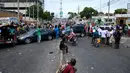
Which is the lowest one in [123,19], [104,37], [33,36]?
[33,36]

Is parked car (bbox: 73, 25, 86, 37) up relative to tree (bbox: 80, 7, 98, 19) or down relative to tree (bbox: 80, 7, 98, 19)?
down

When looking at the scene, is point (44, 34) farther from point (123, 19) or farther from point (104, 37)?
point (123, 19)

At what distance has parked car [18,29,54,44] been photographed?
23.7 m

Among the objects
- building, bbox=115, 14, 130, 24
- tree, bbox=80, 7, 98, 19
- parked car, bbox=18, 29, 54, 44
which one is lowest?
parked car, bbox=18, 29, 54, 44

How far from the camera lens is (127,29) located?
1313 inches

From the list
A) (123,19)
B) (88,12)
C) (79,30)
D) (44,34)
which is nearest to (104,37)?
(44,34)

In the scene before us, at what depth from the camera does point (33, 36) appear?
80.2ft

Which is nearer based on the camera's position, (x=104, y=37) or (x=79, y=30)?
(x=104, y=37)

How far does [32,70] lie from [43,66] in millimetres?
852

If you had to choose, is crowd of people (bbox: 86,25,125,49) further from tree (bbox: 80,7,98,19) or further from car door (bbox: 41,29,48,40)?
tree (bbox: 80,7,98,19)

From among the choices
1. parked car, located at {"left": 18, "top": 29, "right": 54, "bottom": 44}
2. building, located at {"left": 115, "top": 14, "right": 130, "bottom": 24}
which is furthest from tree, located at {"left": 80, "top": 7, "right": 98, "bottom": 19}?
parked car, located at {"left": 18, "top": 29, "right": 54, "bottom": 44}

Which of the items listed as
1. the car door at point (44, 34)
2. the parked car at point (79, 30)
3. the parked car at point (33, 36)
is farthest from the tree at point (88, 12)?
the car door at point (44, 34)

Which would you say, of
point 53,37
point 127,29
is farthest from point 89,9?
point 53,37

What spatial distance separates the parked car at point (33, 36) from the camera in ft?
77.7
